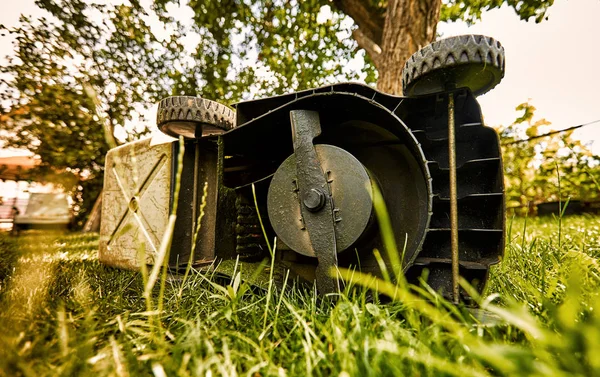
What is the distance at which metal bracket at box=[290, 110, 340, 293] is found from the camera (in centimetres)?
132

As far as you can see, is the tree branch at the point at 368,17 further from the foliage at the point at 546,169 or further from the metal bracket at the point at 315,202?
the metal bracket at the point at 315,202

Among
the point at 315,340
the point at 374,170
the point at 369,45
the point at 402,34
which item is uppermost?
the point at 369,45

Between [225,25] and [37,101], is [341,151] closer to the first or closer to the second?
[225,25]

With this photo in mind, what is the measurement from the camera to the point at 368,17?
621cm

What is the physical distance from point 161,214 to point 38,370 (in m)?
1.43

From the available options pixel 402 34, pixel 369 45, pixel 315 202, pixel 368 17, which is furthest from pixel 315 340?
pixel 368 17

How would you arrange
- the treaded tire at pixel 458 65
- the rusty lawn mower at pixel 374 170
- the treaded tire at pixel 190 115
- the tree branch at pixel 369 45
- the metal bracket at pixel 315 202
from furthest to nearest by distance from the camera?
the tree branch at pixel 369 45
the treaded tire at pixel 190 115
the metal bracket at pixel 315 202
the rusty lawn mower at pixel 374 170
the treaded tire at pixel 458 65

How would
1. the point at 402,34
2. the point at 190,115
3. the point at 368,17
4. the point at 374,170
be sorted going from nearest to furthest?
the point at 374,170
the point at 190,115
the point at 402,34
the point at 368,17

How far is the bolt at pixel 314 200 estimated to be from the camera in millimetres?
1323

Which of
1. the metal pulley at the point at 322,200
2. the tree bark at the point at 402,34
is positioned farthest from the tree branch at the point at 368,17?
the metal pulley at the point at 322,200

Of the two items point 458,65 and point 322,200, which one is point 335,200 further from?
point 458,65

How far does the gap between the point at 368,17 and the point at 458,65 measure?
19.7 ft

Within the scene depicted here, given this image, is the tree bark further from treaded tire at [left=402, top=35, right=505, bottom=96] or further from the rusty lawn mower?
treaded tire at [left=402, top=35, right=505, bottom=96]

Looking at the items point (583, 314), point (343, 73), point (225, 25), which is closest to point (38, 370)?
point (583, 314)
